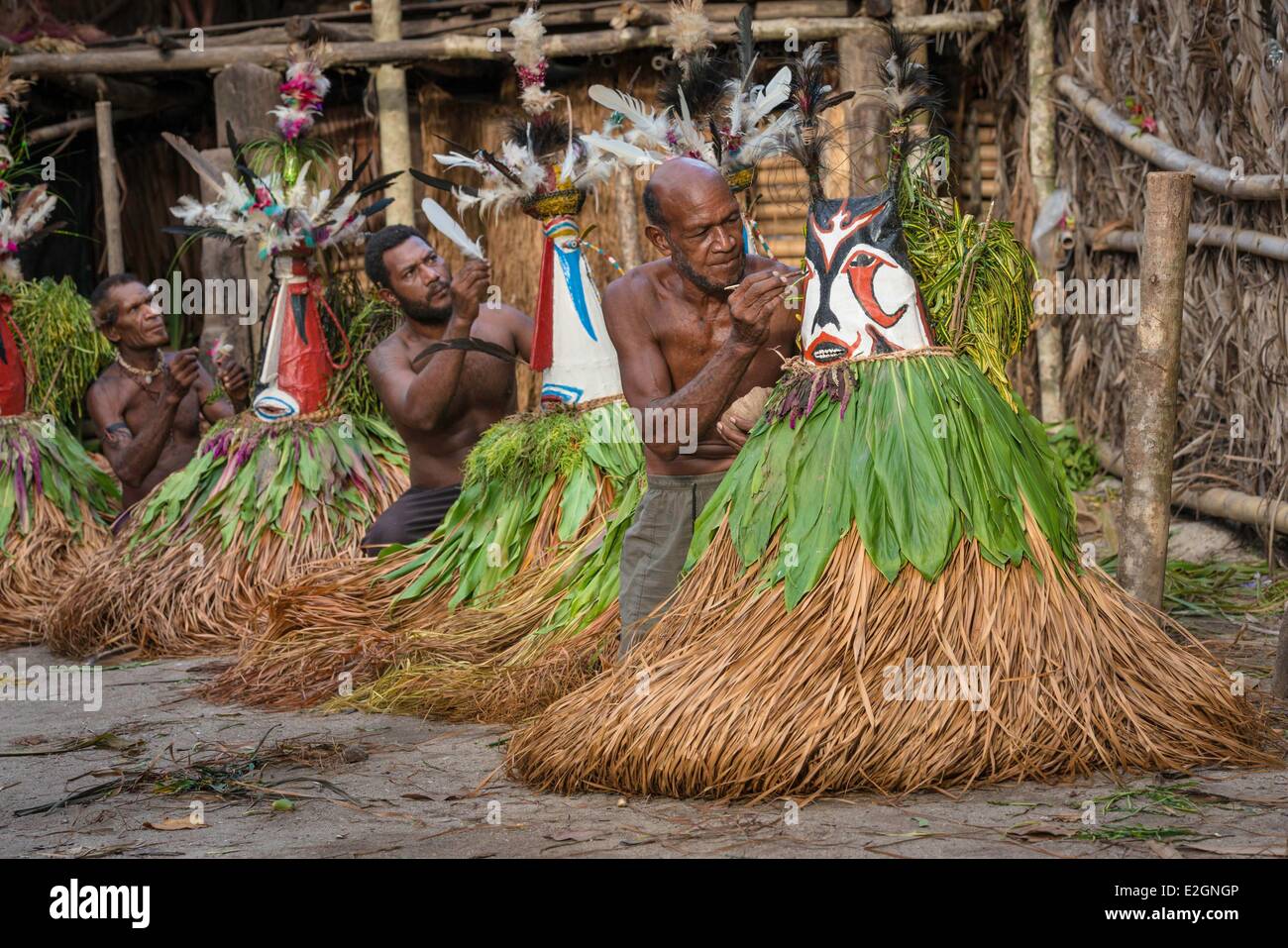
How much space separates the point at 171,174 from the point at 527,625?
6500mm

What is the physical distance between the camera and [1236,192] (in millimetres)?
5434

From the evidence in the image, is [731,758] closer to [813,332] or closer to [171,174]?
[813,332]

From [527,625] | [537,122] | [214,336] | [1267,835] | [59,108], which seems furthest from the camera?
[59,108]

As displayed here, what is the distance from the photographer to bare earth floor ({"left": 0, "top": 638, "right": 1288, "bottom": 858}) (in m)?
2.79

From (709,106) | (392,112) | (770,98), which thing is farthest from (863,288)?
(392,112)

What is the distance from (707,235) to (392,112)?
4947 millimetres

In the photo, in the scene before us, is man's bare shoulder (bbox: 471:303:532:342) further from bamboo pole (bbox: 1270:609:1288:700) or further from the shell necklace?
bamboo pole (bbox: 1270:609:1288:700)

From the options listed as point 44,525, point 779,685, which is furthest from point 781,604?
point 44,525

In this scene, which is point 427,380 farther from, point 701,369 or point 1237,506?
point 1237,506

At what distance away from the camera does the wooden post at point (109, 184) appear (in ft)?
28.3

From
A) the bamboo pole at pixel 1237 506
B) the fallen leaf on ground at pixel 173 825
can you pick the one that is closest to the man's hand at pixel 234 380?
the fallen leaf on ground at pixel 173 825

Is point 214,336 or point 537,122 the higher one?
point 537,122

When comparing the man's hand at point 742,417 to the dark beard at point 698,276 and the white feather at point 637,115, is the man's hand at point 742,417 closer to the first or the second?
the dark beard at point 698,276

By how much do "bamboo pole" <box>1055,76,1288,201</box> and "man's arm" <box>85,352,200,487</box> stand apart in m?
3.94
